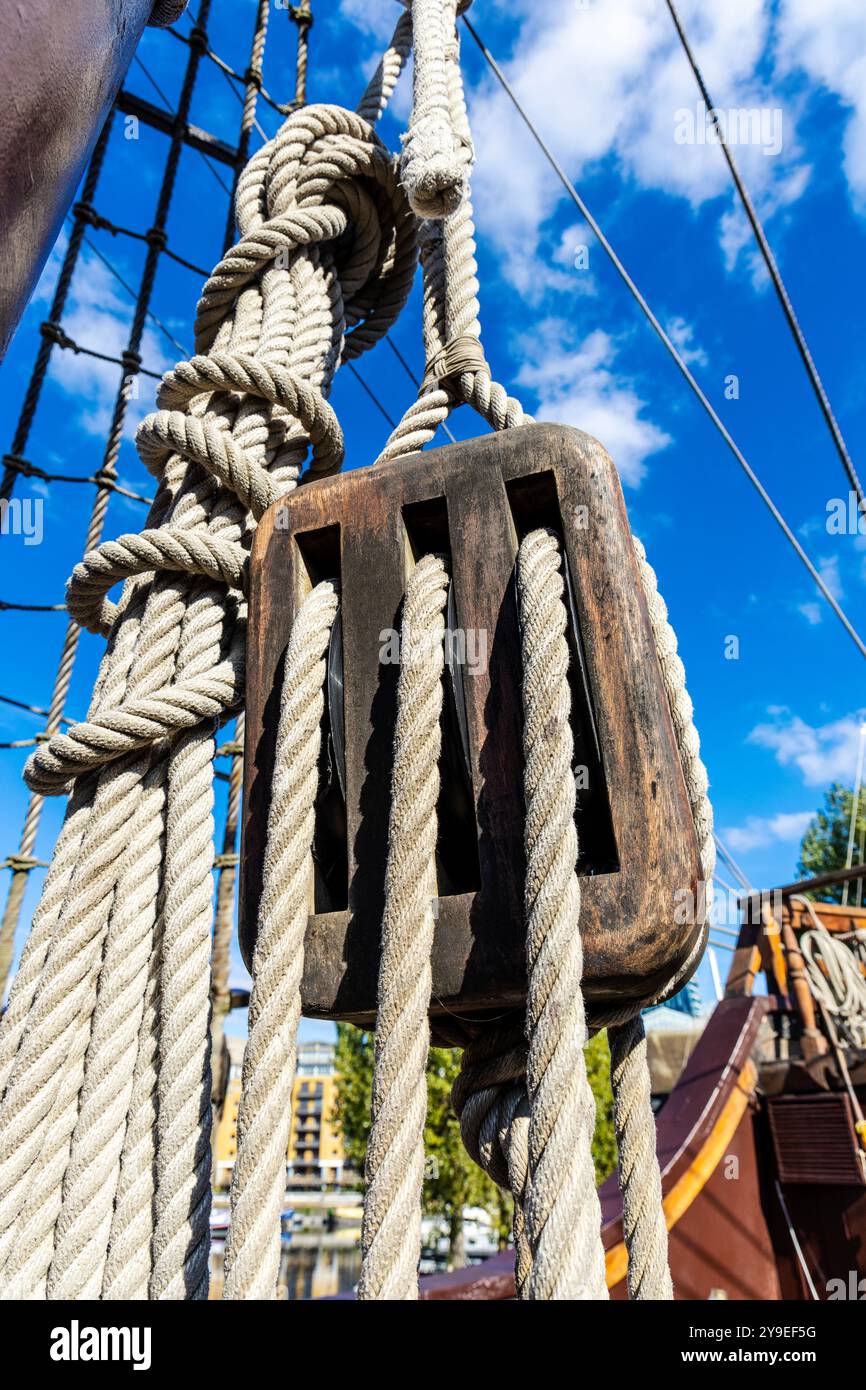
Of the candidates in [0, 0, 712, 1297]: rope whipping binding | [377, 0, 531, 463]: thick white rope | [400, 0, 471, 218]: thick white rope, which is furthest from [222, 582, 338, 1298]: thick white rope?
[400, 0, 471, 218]: thick white rope

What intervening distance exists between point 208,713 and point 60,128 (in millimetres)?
537

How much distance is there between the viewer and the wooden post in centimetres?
58

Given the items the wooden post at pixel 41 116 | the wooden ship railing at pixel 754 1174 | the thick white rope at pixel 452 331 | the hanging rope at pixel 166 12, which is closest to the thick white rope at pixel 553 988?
the thick white rope at pixel 452 331

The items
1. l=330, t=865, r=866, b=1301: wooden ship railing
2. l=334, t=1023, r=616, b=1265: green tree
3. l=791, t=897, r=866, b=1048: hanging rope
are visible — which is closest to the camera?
l=330, t=865, r=866, b=1301: wooden ship railing

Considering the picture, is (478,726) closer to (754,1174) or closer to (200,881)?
(200,881)

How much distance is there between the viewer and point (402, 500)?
89 centimetres

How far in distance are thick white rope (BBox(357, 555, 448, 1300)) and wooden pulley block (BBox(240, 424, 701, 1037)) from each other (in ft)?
0.14

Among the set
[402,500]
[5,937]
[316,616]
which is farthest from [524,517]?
[5,937]

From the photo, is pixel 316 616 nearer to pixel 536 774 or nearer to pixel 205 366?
pixel 536 774

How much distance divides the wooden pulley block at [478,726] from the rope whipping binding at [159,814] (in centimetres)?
10

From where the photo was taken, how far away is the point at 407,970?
2.24 feet

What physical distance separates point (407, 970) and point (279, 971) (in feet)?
0.43

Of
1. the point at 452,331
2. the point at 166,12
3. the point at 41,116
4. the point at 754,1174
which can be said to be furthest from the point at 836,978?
the point at 41,116

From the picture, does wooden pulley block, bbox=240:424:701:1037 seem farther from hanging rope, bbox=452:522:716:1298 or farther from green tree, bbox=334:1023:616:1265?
green tree, bbox=334:1023:616:1265
